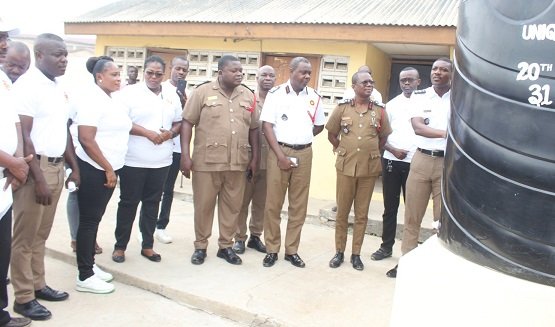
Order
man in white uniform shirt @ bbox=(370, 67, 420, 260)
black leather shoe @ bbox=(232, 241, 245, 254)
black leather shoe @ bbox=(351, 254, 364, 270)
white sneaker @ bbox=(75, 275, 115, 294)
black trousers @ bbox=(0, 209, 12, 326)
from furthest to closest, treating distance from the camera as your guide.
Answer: black leather shoe @ bbox=(232, 241, 245, 254) → man in white uniform shirt @ bbox=(370, 67, 420, 260) → black leather shoe @ bbox=(351, 254, 364, 270) → white sneaker @ bbox=(75, 275, 115, 294) → black trousers @ bbox=(0, 209, 12, 326)

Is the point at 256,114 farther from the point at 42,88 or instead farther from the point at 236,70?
the point at 42,88

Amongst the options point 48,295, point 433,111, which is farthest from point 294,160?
point 48,295

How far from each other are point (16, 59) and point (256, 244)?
8.66 ft

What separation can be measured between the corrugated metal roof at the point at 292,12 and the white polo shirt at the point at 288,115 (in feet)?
7.90

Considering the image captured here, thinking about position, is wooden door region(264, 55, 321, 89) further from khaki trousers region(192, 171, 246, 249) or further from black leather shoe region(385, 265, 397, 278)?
black leather shoe region(385, 265, 397, 278)

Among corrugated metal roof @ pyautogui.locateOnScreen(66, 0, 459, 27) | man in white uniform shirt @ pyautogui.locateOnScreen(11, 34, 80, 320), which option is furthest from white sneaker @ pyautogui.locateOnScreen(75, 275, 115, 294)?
corrugated metal roof @ pyautogui.locateOnScreen(66, 0, 459, 27)

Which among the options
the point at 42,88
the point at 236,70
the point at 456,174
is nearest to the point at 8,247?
the point at 42,88

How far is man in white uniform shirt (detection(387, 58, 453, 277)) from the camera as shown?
375 centimetres

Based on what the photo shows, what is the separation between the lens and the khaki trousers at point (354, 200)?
4.23m

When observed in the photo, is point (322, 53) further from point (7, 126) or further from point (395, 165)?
point (7, 126)

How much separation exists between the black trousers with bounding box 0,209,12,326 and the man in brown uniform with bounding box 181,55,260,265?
157cm

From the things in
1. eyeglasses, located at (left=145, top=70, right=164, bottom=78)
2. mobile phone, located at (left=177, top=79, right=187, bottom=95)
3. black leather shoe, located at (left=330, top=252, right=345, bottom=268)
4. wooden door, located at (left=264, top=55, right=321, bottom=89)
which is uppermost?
wooden door, located at (left=264, top=55, right=321, bottom=89)

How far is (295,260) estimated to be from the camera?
14.4 feet

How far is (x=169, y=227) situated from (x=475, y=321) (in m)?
4.55
